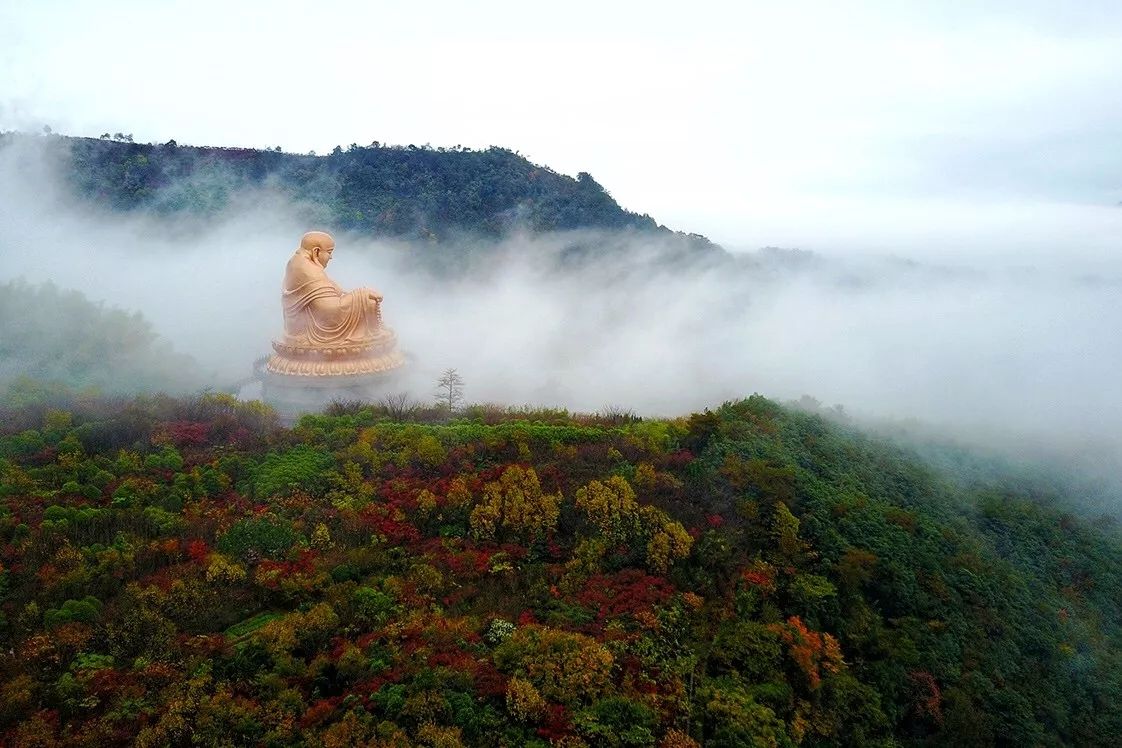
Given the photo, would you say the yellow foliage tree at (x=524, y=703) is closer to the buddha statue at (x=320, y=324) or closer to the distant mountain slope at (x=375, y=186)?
the buddha statue at (x=320, y=324)

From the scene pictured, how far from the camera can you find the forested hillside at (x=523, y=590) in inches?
241

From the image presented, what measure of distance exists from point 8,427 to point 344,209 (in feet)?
68.6

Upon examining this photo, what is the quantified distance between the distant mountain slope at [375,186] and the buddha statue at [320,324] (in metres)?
15.9

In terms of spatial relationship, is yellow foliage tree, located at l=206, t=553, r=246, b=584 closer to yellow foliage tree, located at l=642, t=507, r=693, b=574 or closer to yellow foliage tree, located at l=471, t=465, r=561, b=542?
yellow foliage tree, located at l=471, t=465, r=561, b=542

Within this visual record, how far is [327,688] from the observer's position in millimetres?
6355

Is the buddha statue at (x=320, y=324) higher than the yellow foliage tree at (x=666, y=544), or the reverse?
the buddha statue at (x=320, y=324)

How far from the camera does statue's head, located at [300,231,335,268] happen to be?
1421 centimetres

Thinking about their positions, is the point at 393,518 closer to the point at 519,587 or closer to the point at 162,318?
the point at 519,587

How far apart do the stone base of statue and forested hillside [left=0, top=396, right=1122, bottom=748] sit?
1.92m

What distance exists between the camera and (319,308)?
13797 millimetres

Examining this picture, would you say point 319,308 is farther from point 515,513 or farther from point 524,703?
point 524,703

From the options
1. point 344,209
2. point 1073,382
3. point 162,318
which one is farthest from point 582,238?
→ point 1073,382

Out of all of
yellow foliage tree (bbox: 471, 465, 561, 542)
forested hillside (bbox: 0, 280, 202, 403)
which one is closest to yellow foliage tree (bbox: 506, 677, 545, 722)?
yellow foliage tree (bbox: 471, 465, 561, 542)

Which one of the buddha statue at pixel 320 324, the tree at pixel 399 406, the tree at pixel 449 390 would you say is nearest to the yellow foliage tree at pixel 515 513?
the tree at pixel 399 406
